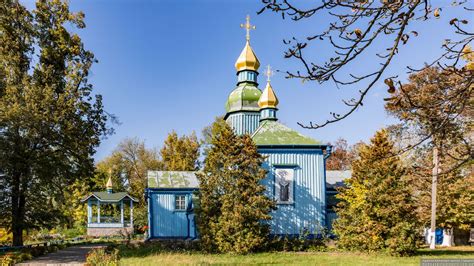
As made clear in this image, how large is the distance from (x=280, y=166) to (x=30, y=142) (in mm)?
11289

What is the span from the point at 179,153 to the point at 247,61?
19.0 m

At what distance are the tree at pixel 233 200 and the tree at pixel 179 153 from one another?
988 inches

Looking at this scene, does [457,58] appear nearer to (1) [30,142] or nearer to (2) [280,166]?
(2) [280,166]

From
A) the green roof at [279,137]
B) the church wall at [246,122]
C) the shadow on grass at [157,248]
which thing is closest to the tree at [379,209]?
the green roof at [279,137]

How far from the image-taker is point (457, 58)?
129 inches

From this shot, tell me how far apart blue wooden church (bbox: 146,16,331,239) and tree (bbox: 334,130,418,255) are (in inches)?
Answer: 105

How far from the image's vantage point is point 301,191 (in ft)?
63.8

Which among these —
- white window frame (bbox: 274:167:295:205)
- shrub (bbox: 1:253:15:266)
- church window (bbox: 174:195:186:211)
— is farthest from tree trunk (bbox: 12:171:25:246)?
white window frame (bbox: 274:167:295:205)

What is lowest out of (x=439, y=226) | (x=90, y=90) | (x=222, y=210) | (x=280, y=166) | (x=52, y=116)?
(x=439, y=226)

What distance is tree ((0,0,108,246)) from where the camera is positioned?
1861cm

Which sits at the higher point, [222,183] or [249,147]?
[249,147]

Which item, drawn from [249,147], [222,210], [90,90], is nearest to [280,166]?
[249,147]

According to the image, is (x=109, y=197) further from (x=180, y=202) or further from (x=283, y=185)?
(x=283, y=185)

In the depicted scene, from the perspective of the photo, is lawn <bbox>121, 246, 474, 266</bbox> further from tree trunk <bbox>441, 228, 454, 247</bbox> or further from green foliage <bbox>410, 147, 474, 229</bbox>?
tree trunk <bbox>441, 228, 454, 247</bbox>
